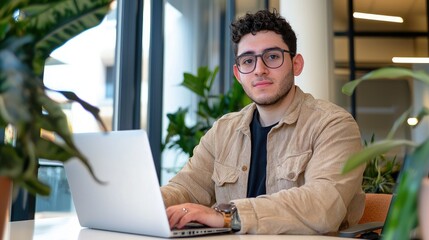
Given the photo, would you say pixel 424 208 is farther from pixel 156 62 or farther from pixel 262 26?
pixel 156 62

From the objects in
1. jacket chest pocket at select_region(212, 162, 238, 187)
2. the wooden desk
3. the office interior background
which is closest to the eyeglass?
jacket chest pocket at select_region(212, 162, 238, 187)

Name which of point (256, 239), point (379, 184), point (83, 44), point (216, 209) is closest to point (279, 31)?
point (216, 209)

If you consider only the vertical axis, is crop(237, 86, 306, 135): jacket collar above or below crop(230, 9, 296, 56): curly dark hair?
below

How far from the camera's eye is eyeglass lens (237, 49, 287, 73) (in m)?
2.07

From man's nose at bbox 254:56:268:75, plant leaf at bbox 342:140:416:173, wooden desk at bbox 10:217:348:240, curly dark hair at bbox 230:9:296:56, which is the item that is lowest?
wooden desk at bbox 10:217:348:240

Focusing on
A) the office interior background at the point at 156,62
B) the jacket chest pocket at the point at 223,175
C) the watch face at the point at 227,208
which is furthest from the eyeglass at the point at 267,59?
the watch face at the point at 227,208

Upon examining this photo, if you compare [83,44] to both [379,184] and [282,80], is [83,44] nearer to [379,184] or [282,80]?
[282,80]

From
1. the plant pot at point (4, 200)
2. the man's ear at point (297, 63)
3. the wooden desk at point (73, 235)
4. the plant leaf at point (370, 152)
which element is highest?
the man's ear at point (297, 63)

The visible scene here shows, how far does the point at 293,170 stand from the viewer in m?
1.89

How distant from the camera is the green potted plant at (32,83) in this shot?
0.50 meters

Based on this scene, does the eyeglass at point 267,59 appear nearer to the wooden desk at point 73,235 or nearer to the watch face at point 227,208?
the watch face at point 227,208

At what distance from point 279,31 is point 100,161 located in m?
1.13

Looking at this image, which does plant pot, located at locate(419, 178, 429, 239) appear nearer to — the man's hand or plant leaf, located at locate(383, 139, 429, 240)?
plant leaf, located at locate(383, 139, 429, 240)

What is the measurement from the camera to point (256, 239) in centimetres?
128
